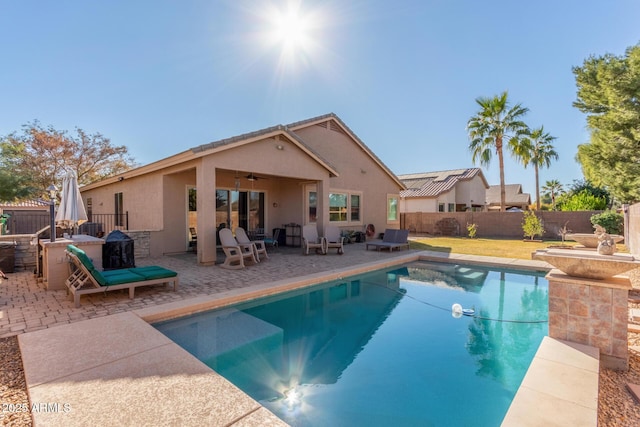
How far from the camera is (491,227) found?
20.5 meters

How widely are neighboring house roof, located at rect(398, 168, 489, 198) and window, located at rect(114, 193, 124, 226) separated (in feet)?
65.8

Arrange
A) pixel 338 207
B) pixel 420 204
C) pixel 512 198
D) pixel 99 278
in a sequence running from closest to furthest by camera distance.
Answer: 1. pixel 99 278
2. pixel 338 207
3. pixel 420 204
4. pixel 512 198

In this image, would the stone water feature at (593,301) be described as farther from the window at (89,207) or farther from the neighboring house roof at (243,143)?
the window at (89,207)

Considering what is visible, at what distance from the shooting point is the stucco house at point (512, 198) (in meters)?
42.0

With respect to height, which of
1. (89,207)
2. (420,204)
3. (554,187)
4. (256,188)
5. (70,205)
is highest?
(554,187)

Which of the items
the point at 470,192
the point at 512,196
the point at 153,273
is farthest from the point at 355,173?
the point at 512,196

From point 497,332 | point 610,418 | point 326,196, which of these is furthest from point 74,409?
point 326,196

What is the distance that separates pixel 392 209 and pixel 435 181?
12410 millimetres

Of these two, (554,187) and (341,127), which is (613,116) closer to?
(341,127)

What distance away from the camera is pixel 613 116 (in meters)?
11.2

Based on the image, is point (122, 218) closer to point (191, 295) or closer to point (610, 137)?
point (191, 295)

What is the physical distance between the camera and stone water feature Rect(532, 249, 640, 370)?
3.26 m

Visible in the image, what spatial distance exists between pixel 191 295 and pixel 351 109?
14998 millimetres

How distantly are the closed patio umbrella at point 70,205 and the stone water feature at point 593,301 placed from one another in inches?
350
